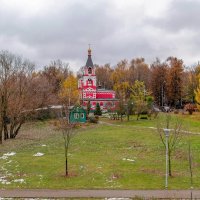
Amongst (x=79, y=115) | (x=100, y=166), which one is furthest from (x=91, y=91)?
(x=100, y=166)

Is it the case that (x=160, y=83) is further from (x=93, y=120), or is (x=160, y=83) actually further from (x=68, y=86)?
(x=93, y=120)

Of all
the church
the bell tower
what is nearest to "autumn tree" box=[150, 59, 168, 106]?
the church

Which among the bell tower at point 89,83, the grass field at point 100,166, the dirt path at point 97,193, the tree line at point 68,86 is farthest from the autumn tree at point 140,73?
the dirt path at point 97,193

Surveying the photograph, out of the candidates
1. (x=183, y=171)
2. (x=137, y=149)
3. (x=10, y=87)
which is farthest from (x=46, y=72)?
(x=183, y=171)

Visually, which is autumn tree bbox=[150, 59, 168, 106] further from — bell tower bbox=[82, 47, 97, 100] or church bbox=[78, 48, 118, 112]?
bell tower bbox=[82, 47, 97, 100]

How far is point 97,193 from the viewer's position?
559 inches

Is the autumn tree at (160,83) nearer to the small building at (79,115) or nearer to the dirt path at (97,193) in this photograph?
the small building at (79,115)

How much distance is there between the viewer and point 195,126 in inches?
1576

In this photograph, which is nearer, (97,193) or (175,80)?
(97,193)

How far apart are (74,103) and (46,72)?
889 inches

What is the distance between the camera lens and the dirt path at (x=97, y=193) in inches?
543

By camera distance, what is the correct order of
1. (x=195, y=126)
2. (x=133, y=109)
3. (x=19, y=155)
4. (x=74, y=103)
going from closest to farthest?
1. (x=19, y=155)
2. (x=195, y=126)
3. (x=133, y=109)
4. (x=74, y=103)

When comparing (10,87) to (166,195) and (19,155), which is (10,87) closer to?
(19,155)

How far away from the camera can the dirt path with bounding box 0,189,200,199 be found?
45.2 feet
